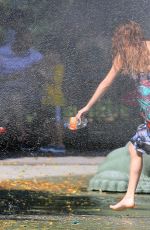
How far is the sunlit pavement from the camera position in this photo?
8.33 m

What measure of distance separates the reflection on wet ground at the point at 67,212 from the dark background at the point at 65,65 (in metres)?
3.15

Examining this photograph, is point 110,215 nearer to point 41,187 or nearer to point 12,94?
point 41,187

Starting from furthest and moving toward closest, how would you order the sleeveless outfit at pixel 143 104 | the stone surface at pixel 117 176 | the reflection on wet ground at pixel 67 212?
the stone surface at pixel 117 176, the sleeveless outfit at pixel 143 104, the reflection on wet ground at pixel 67 212

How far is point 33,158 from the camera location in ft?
48.7

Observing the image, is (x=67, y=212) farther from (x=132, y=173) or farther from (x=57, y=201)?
(x=57, y=201)

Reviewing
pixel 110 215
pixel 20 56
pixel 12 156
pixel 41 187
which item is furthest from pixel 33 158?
pixel 110 215

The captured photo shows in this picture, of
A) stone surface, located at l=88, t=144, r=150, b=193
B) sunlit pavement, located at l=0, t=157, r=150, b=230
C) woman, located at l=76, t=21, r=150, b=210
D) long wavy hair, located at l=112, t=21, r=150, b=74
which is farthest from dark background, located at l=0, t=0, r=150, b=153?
woman, located at l=76, t=21, r=150, b=210

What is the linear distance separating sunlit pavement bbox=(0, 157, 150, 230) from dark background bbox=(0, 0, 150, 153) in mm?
1388

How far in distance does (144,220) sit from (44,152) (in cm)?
726

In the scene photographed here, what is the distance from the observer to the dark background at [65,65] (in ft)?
47.0

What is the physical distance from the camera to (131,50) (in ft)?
28.1

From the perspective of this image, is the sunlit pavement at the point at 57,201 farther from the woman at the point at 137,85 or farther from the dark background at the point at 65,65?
the dark background at the point at 65,65

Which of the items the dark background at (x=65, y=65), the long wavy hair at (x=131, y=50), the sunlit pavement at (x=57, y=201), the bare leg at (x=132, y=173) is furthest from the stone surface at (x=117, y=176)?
the long wavy hair at (x=131, y=50)

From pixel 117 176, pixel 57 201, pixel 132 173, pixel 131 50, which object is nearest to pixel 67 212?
pixel 132 173
